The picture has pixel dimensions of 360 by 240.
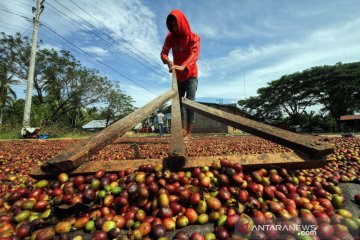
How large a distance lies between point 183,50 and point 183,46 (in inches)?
3.1

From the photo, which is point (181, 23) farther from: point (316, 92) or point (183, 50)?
point (316, 92)

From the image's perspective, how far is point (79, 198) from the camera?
1332 mm

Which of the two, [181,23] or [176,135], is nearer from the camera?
[176,135]

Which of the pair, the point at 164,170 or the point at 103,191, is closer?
the point at 103,191

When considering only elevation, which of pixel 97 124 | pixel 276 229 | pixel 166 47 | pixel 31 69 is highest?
pixel 31 69

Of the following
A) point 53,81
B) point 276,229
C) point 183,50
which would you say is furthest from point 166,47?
point 53,81

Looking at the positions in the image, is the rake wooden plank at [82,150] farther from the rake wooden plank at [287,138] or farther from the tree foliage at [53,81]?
the tree foliage at [53,81]

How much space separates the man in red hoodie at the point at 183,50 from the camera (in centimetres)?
376

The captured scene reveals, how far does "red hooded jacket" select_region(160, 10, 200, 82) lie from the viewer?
3777 mm

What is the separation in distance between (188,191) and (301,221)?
0.68 meters

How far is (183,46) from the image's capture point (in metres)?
4.08

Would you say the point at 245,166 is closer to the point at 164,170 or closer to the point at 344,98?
the point at 164,170

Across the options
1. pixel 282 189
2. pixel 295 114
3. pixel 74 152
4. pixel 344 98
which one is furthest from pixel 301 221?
pixel 295 114

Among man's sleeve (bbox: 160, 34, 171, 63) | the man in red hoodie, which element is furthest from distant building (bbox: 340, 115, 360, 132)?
man's sleeve (bbox: 160, 34, 171, 63)
